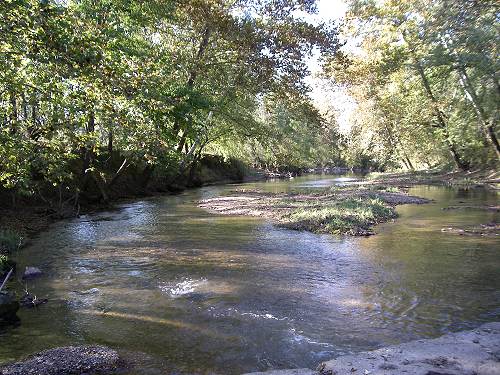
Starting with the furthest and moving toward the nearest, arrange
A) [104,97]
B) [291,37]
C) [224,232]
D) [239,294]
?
[291,37]
[224,232]
[239,294]
[104,97]

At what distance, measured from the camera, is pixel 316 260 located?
10516mm

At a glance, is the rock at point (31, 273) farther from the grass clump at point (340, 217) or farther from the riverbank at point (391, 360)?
the grass clump at point (340, 217)

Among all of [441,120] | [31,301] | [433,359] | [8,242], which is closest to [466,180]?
[441,120]

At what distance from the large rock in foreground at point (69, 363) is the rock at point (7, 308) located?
1.57 metres

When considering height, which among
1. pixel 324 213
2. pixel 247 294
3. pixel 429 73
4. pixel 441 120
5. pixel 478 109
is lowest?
pixel 247 294

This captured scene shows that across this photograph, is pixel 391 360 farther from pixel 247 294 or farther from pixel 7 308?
pixel 7 308

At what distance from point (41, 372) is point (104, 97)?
4.33m

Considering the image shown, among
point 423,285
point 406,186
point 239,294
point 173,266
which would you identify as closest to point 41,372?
point 239,294

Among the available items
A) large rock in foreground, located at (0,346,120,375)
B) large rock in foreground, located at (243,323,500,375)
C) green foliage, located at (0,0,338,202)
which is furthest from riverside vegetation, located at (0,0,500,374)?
large rock in foreground, located at (243,323,500,375)

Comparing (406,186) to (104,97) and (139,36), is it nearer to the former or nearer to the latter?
(139,36)

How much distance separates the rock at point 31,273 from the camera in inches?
360

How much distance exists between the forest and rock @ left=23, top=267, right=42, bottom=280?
2.58 metres

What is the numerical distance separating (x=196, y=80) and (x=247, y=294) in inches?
770

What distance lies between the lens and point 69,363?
16.7 ft
